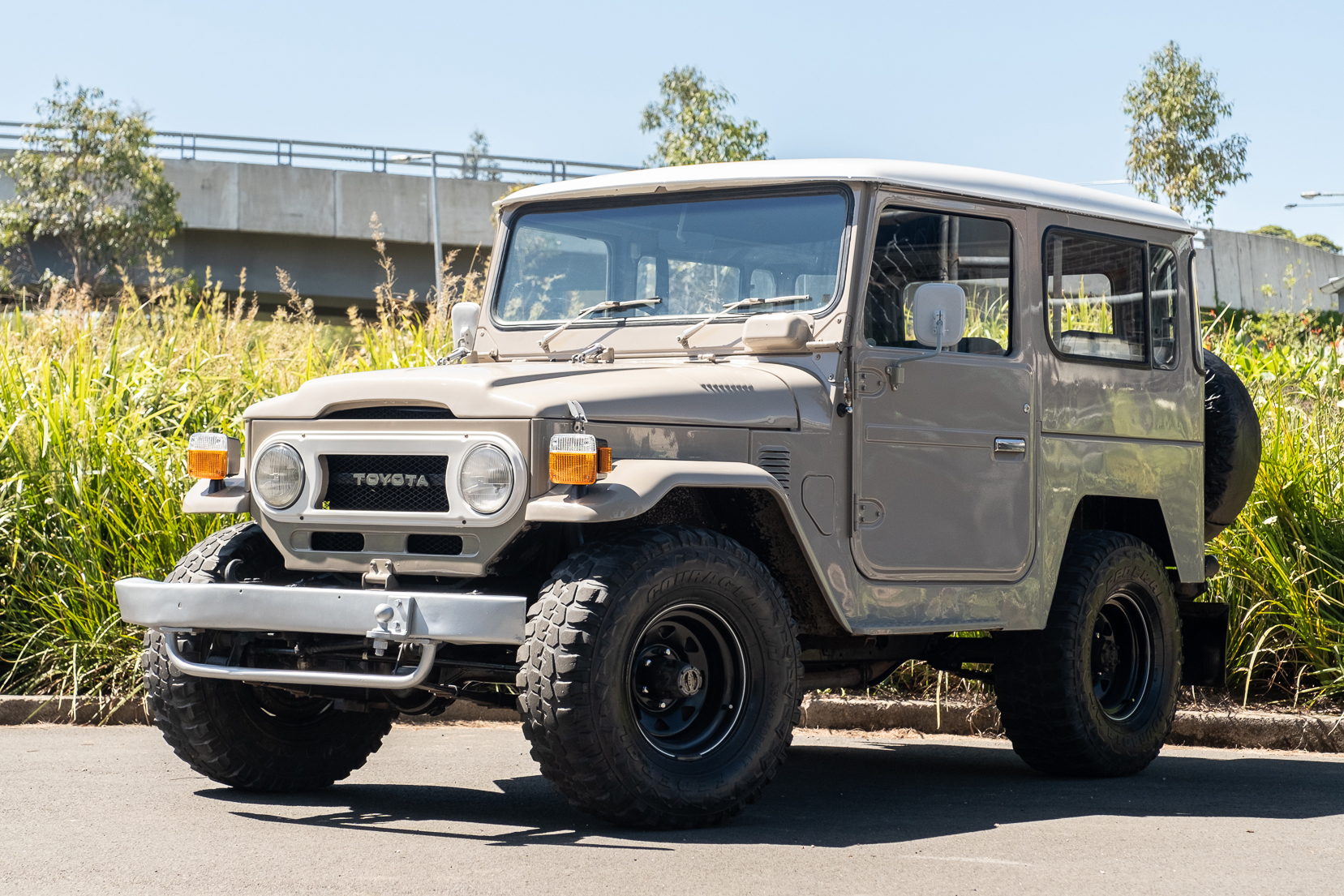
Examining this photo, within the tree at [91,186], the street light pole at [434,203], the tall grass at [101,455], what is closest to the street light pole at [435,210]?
the street light pole at [434,203]

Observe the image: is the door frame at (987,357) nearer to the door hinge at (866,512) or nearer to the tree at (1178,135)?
the door hinge at (866,512)

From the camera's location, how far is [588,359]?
6262 mm

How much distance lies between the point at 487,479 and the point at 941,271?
224cm

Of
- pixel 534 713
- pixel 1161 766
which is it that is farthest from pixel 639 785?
pixel 1161 766

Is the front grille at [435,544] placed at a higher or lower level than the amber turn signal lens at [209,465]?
lower

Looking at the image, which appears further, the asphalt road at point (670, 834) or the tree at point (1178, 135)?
the tree at point (1178, 135)

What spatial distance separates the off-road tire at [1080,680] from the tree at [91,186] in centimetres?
2851

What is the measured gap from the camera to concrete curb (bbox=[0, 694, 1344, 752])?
781cm

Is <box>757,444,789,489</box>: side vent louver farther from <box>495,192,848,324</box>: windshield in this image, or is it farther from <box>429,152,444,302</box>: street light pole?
<box>429,152,444,302</box>: street light pole

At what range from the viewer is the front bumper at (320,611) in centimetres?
488

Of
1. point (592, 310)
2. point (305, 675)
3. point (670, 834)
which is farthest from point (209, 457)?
point (670, 834)

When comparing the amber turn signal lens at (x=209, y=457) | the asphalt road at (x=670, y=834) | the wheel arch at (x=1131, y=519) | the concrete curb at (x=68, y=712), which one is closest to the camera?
the asphalt road at (x=670, y=834)

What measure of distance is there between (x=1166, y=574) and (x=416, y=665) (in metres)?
3.81

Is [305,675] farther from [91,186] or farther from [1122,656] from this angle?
[91,186]
